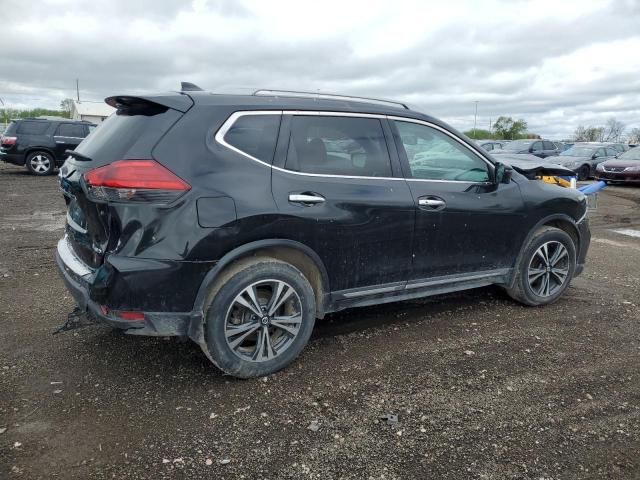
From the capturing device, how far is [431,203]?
384 centimetres

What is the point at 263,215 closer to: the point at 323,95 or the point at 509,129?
the point at 323,95

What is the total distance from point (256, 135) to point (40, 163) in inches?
621

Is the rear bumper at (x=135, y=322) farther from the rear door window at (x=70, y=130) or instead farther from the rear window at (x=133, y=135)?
the rear door window at (x=70, y=130)

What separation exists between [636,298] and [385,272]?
9.98ft

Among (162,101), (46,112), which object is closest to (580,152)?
(162,101)

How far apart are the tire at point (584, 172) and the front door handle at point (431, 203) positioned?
1844cm

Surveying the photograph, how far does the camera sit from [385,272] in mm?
3754

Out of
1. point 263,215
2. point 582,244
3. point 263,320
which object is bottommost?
point 263,320

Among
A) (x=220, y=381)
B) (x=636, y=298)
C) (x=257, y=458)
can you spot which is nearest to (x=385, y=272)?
(x=220, y=381)

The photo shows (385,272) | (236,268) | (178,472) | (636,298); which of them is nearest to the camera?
(178,472)

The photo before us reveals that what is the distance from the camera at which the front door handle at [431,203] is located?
3.79 meters

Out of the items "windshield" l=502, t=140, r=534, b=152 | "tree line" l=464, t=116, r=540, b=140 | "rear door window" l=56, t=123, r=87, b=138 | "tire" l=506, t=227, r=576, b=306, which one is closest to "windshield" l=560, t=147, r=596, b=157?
"windshield" l=502, t=140, r=534, b=152

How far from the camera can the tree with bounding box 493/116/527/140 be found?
5991 cm

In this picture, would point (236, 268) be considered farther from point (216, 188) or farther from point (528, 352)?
point (528, 352)
